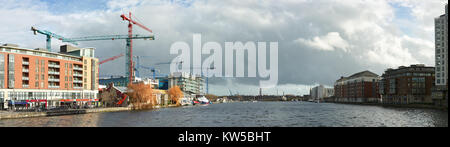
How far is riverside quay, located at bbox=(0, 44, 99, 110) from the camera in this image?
115 metres

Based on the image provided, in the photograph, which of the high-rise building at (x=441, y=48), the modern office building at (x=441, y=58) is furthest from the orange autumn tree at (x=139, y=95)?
the high-rise building at (x=441, y=48)

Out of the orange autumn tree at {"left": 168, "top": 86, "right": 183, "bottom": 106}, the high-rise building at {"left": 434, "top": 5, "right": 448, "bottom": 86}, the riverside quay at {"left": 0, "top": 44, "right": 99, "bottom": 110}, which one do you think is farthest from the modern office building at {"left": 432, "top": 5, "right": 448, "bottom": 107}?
the riverside quay at {"left": 0, "top": 44, "right": 99, "bottom": 110}

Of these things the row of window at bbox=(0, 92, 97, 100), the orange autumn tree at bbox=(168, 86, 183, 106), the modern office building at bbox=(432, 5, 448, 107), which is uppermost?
the modern office building at bbox=(432, 5, 448, 107)

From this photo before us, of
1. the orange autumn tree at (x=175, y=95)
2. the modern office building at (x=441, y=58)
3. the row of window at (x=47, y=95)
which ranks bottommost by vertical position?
the orange autumn tree at (x=175, y=95)

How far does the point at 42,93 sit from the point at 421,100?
178m

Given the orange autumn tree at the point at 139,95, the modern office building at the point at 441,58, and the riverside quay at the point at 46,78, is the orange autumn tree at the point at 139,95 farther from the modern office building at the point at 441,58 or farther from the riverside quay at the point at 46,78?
the modern office building at the point at 441,58

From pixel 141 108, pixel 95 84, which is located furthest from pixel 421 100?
pixel 95 84

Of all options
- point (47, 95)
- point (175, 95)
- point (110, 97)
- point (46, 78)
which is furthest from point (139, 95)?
point (175, 95)

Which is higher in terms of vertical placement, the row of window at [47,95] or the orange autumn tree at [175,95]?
the row of window at [47,95]

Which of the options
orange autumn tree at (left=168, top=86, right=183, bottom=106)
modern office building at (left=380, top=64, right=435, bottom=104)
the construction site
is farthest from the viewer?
orange autumn tree at (left=168, top=86, right=183, bottom=106)

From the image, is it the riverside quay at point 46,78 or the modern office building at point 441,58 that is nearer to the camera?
the riverside quay at point 46,78

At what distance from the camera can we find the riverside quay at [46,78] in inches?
4540

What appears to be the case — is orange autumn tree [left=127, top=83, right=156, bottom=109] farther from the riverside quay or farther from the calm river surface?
the calm river surface
